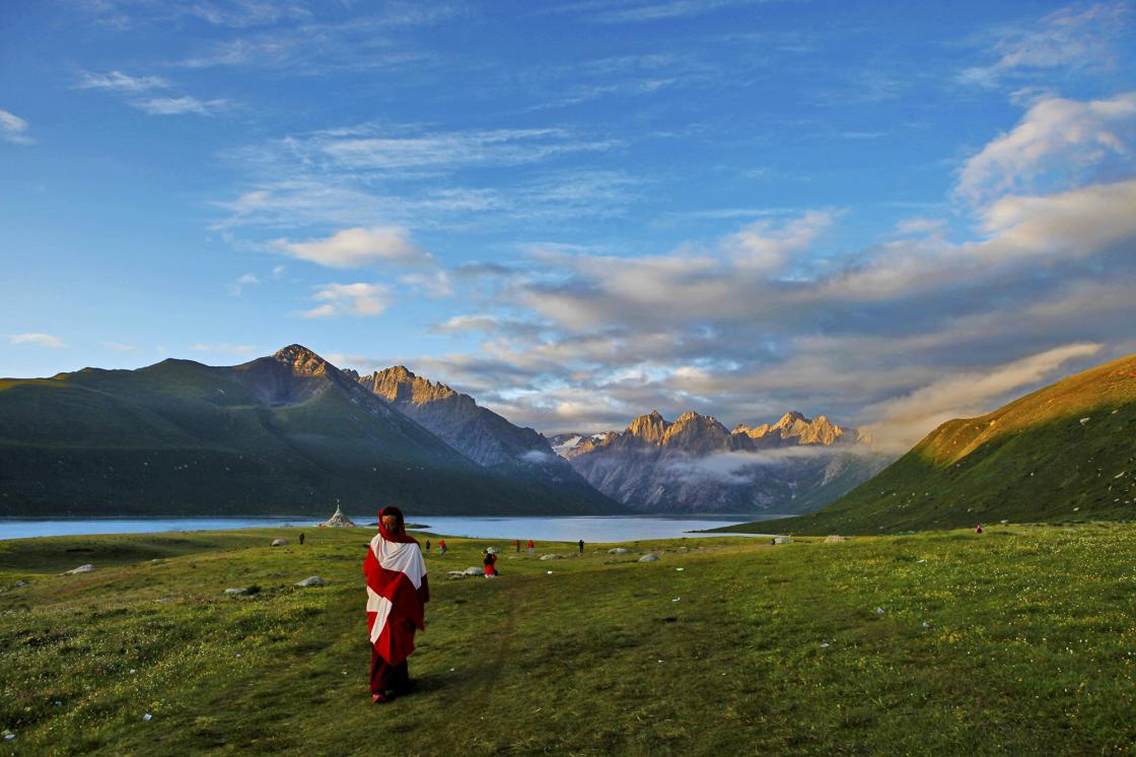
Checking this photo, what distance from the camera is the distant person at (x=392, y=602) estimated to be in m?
20.8

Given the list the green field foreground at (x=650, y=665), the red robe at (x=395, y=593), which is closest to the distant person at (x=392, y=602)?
the red robe at (x=395, y=593)

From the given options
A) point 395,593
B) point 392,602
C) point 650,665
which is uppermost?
point 395,593

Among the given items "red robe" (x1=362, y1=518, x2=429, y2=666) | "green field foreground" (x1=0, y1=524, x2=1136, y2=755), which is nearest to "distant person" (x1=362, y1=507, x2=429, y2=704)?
"red robe" (x1=362, y1=518, x2=429, y2=666)

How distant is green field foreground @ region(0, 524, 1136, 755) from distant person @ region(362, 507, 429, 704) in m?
0.92

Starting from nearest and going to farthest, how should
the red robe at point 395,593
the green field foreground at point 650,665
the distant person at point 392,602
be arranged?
the green field foreground at point 650,665
the distant person at point 392,602
the red robe at point 395,593

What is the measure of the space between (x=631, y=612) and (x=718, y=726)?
14502 mm

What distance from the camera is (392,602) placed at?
21.3 m

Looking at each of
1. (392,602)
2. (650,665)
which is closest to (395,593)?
(392,602)

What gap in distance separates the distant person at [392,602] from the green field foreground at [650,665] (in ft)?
3.02

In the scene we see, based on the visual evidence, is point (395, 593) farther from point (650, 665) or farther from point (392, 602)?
point (650, 665)

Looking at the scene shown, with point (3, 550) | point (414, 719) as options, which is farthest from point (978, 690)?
point (3, 550)

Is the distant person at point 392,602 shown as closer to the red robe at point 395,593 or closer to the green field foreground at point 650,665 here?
the red robe at point 395,593

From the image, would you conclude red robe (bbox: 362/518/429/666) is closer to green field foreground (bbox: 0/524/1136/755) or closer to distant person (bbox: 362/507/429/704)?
distant person (bbox: 362/507/429/704)

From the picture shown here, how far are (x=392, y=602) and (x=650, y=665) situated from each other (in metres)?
7.92
